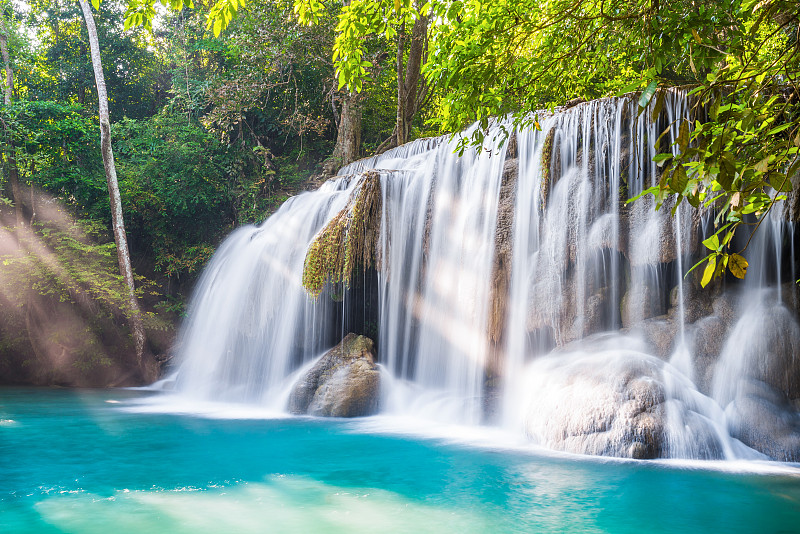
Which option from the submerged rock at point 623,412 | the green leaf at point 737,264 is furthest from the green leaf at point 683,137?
the submerged rock at point 623,412

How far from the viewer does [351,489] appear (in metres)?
5.13

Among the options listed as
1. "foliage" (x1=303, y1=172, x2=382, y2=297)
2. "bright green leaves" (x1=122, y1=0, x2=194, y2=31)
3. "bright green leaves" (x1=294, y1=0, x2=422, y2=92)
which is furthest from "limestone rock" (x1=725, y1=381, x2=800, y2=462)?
"bright green leaves" (x1=122, y1=0, x2=194, y2=31)

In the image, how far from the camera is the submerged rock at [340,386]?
9070mm

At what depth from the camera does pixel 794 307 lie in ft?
23.2

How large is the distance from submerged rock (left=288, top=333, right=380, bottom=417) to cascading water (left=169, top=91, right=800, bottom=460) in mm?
368

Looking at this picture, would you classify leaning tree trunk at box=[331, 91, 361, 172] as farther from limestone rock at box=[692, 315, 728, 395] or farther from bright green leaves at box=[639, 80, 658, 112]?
bright green leaves at box=[639, 80, 658, 112]

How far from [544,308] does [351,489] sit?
4.59 meters

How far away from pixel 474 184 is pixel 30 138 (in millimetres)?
12280

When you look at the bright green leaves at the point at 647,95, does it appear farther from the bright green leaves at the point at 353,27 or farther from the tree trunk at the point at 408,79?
the tree trunk at the point at 408,79

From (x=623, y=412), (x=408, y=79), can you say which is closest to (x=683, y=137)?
(x=623, y=412)

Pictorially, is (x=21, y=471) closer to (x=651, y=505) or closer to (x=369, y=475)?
(x=369, y=475)

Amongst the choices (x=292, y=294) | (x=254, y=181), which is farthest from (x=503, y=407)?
(x=254, y=181)

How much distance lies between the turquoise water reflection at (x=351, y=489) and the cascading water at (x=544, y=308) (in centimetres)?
81

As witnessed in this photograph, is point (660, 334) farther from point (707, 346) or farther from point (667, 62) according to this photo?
point (667, 62)
